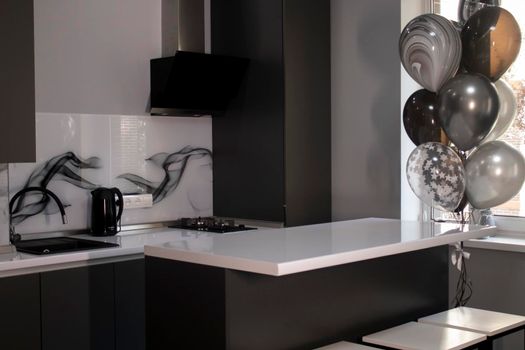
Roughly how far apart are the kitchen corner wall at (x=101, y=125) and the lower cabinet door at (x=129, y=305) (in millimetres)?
602

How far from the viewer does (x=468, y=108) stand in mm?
2977

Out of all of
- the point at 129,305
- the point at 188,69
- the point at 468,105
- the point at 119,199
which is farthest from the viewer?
the point at 188,69

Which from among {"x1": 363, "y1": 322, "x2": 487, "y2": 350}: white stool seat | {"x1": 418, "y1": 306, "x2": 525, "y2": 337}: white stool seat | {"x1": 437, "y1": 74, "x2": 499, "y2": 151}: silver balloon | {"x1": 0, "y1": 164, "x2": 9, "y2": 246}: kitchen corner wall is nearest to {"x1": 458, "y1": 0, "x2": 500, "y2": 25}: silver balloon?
{"x1": 437, "y1": 74, "x2": 499, "y2": 151}: silver balloon

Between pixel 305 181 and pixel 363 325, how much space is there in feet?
5.22

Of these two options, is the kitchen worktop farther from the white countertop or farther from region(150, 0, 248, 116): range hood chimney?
region(150, 0, 248, 116): range hood chimney

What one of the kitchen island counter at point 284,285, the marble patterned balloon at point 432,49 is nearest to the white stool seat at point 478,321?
the kitchen island counter at point 284,285

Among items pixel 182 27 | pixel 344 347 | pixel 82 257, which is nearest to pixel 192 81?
pixel 182 27

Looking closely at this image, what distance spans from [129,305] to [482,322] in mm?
1631

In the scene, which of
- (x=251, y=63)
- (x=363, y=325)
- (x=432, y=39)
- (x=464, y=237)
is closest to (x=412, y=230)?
(x=464, y=237)

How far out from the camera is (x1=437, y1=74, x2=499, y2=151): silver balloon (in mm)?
2971

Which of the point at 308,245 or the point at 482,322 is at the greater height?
the point at 308,245

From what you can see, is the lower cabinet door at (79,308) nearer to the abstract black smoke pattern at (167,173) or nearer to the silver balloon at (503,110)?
the abstract black smoke pattern at (167,173)

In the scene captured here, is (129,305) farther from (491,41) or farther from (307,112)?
(491,41)

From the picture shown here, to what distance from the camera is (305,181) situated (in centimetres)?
425
